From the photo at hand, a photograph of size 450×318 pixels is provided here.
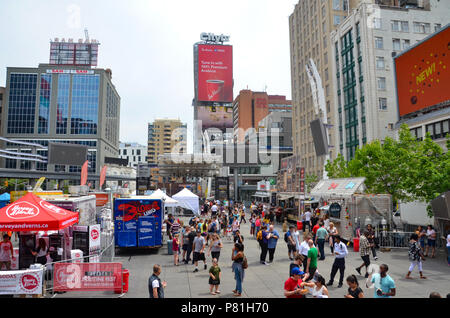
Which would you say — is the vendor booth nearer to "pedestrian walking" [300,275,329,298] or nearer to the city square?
the city square

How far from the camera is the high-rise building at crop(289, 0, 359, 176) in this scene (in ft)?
206

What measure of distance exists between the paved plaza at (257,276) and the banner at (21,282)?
1.03 m

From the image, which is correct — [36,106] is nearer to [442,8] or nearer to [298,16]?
[298,16]

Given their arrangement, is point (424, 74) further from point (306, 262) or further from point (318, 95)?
point (306, 262)

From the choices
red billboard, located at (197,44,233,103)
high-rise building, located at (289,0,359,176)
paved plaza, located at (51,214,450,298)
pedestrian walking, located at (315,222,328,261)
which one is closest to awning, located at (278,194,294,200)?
paved plaza, located at (51,214,450,298)

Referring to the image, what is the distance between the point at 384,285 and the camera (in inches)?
281

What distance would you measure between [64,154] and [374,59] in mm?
63717

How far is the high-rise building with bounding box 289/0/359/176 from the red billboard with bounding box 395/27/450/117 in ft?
76.0

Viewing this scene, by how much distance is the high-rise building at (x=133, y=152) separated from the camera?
618 ft

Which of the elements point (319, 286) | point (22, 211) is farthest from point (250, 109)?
point (319, 286)

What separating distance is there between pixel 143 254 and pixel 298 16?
74249mm
